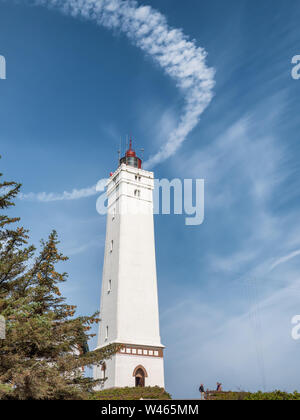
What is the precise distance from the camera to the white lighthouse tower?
34469mm

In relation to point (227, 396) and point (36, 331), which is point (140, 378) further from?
point (36, 331)

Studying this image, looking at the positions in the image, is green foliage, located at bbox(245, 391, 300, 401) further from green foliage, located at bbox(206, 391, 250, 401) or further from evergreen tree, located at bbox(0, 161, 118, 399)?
evergreen tree, located at bbox(0, 161, 118, 399)

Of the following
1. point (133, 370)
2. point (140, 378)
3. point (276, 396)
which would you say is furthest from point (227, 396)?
point (140, 378)

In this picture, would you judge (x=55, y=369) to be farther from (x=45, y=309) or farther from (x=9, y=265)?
(x=9, y=265)

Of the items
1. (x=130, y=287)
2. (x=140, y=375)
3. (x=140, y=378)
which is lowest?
(x=140, y=378)

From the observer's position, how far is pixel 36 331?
13477 millimetres

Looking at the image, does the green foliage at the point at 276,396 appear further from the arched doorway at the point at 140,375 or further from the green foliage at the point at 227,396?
the arched doorway at the point at 140,375

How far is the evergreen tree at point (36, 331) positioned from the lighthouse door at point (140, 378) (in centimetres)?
1717

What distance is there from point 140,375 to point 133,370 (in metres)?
0.91

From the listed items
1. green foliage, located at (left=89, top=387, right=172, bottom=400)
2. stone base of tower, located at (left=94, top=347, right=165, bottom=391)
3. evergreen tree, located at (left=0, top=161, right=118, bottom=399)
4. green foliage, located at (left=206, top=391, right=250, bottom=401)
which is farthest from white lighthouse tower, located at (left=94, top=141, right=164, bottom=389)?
evergreen tree, located at (left=0, top=161, right=118, bottom=399)

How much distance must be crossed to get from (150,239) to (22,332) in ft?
90.8

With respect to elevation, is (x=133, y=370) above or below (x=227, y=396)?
above

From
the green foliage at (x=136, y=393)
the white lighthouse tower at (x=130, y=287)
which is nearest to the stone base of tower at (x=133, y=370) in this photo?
the white lighthouse tower at (x=130, y=287)
